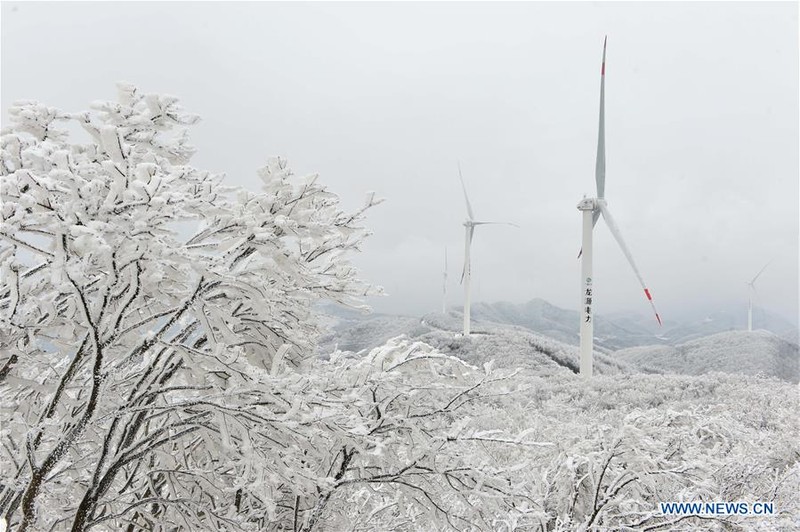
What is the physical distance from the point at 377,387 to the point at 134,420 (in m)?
1.34

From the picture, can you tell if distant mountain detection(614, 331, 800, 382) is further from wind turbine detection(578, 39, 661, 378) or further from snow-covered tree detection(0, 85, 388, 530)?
snow-covered tree detection(0, 85, 388, 530)

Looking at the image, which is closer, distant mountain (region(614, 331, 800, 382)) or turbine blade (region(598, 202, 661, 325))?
turbine blade (region(598, 202, 661, 325))

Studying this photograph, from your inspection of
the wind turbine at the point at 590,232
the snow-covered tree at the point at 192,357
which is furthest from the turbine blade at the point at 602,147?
the snow-covered tree at the point at 192,357

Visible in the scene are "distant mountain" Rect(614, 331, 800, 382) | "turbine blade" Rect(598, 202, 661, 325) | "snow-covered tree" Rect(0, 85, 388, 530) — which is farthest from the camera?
"distant mountain" Rect(614, 331, 800, 382)

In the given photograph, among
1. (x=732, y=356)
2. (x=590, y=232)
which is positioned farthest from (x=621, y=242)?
(x=732, y=356)

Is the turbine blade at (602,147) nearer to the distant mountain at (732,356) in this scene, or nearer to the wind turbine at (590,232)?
the wind turbine at (590,232)

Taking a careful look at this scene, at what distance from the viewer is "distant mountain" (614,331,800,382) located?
38.7m

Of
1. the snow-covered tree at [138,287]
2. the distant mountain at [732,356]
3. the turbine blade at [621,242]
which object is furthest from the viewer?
the distant mountain at [732,356]

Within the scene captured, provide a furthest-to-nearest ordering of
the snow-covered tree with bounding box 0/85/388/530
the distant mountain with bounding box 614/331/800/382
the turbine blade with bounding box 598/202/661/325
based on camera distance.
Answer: the distant mountain with bounding box 614/331/800/382 < the turbine blade with bounding box 598/202/661/325 < the snow-covered tree with bounding box 0/85/388/530

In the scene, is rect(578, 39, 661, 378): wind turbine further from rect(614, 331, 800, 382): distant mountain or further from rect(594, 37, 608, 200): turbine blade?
rect(614, 331, 800, 382): distant mountain

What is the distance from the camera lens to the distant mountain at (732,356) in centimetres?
3866

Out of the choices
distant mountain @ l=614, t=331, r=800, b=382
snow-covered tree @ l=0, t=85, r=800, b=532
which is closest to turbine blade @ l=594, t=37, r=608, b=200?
snow-covered tree @ l=0, t=85, r=800, b=532

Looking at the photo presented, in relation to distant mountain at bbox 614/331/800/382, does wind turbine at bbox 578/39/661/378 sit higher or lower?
higher

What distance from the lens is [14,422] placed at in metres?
2.54
